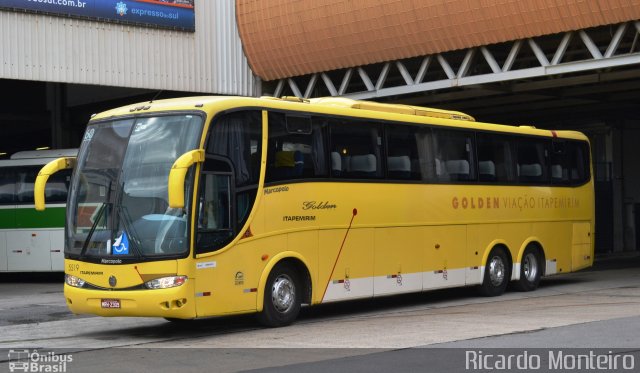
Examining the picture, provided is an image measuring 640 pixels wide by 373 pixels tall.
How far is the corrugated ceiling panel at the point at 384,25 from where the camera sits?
2262cm

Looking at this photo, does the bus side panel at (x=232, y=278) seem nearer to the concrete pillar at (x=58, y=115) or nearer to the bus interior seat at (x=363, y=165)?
the bus interior seat at (x=363, y=165)

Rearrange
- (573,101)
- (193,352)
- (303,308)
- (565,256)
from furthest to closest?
(573,101) < (565,256) < (303,308) < (193,352)

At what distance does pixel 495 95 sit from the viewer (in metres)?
31.2

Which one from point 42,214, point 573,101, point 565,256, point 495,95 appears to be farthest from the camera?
point 573,101

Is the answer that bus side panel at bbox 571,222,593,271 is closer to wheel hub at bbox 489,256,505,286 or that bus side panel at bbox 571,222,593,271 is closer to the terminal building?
wheel hub at bbox 489,256,505,286

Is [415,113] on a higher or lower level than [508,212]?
higher

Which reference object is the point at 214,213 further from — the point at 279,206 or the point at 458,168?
the point at 458,168

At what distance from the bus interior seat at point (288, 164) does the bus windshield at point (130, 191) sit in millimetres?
1680

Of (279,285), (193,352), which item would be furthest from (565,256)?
(193,352)

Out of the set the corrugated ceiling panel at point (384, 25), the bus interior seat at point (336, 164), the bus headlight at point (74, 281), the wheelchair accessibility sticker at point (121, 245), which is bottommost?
the bus headlight at point (74, 281)

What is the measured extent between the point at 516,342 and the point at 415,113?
23.1 feet

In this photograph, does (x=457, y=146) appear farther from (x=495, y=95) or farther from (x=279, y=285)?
(x=495, y=95)

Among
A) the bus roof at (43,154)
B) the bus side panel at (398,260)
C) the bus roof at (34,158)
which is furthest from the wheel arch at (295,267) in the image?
the bus roof at (43,154)

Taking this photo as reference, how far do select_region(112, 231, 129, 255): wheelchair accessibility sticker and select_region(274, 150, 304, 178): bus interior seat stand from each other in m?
2.57
